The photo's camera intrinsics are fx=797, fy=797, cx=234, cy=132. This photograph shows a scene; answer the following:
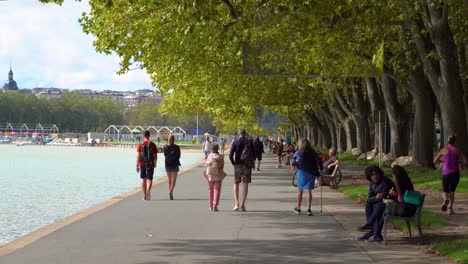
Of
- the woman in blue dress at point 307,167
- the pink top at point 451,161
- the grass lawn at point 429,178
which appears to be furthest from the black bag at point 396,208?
the grass lawn at point 429,178

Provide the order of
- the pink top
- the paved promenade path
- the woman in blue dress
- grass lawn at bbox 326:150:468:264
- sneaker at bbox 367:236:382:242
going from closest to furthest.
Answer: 1. the paved promenade path
2. grass lawn at bbox 326:150:468:264
3. sneaker at bbox 367:236:382:242
4. the pink top
5. the woman in blue dress

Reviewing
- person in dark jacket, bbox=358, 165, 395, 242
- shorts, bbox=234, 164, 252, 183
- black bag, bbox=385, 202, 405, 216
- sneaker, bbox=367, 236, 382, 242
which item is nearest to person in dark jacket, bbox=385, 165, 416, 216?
black bag, bbox=385, 202, 405, 216

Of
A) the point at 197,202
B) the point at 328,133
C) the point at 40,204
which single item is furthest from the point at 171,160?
the point at 328,133

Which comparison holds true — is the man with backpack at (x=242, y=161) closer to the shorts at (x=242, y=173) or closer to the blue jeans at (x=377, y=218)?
the shorts at (x=242, y=173)

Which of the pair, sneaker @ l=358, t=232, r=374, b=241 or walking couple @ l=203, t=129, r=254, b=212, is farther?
walking couple @ l=203, t=129, r=254, b=212

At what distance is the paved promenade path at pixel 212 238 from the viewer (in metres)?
9.85

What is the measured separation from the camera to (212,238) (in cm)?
1182

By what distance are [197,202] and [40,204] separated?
168 inches

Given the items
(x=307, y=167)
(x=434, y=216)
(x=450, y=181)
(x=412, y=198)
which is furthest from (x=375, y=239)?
Result: (x=450, y=181)

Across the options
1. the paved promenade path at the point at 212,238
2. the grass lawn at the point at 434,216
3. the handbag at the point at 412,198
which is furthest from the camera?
the handbag at the point at 412,198

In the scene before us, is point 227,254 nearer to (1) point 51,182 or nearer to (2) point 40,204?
(2) point 40,204

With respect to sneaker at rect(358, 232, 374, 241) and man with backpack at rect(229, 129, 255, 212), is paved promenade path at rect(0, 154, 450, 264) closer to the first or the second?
sneaker at rect(358, 232, 374, 241)

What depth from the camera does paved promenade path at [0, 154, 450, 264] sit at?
388 inches

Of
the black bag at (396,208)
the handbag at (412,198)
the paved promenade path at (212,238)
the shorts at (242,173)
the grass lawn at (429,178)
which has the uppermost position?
the shorts at (242,173)
